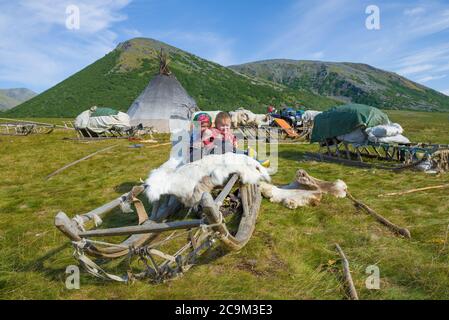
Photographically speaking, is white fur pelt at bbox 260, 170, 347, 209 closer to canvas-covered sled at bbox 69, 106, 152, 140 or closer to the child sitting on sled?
the child sitting on sled

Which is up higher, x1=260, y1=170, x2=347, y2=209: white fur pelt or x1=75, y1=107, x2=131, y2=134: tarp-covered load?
x1=75, y1=107, x2=131, y2=134: tarp-covered load

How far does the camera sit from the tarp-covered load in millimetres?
24547

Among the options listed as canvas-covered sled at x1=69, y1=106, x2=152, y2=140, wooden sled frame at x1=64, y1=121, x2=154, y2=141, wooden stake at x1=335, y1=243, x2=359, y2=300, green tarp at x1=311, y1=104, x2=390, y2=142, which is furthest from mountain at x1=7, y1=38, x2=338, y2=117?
wooden stake at x1=335, y1=243, x2=359, y2=300

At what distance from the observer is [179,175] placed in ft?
19.4

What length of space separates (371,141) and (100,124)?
20.0 meters

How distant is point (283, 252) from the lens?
5.02m

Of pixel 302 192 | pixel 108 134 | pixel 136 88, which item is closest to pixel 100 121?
pixel 108 134

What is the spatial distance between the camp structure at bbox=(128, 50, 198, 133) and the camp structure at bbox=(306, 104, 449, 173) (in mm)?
17525

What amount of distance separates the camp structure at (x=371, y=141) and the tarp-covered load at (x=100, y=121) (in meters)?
16.6

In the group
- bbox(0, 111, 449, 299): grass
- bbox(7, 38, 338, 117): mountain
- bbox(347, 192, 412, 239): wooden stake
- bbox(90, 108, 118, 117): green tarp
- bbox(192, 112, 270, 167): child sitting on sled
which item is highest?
bbox(7, 38, 338, 117): mountain

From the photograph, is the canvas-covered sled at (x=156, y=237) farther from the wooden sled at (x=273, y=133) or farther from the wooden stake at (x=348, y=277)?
the wooden sled at (x=273, y=133)

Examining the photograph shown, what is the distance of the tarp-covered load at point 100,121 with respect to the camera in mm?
24547

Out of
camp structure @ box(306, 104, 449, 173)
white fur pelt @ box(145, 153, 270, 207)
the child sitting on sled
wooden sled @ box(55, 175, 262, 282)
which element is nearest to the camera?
wooden sled @ box(55, 175, 262, 282)
